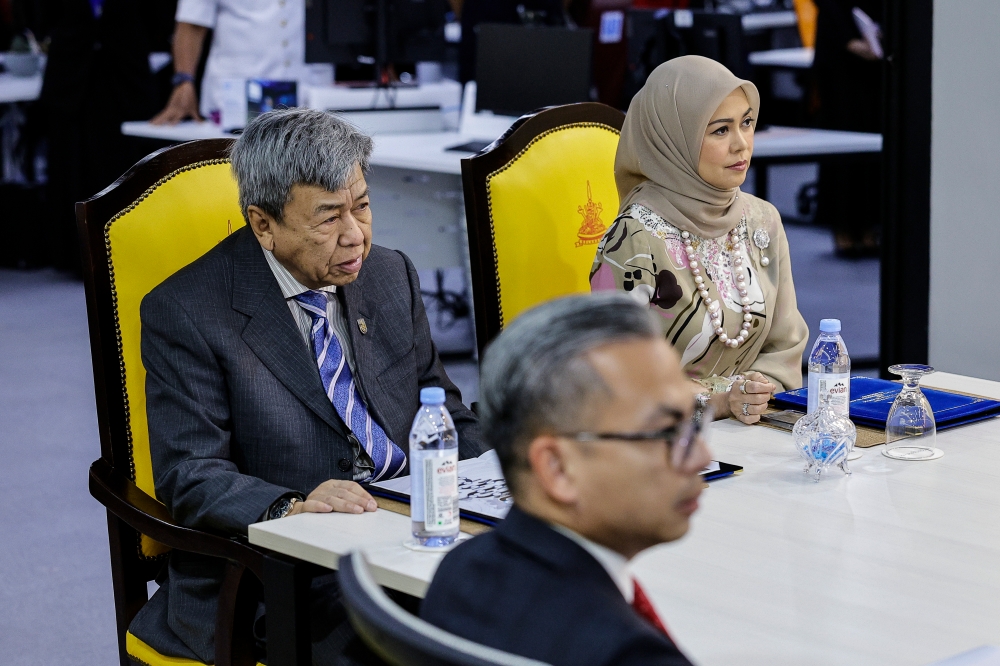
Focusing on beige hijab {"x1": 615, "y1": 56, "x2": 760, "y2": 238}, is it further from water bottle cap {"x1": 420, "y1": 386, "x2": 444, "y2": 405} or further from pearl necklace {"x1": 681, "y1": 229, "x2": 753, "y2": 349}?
water bottle cap {"x1": 420, "y1": 386, "x2": 444, "y2": 405}

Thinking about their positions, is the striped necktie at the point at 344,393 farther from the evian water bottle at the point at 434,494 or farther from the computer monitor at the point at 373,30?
the computer monitor at the point at 373,30

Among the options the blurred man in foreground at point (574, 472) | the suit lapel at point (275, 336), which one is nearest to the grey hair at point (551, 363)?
the blurred man in foreground at point (574, 472)

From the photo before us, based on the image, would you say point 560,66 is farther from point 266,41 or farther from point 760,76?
point 760,76

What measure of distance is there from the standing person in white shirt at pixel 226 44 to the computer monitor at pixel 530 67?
3.20ft

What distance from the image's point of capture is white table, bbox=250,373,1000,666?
1381 millimetres

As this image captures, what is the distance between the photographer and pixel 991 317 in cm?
353

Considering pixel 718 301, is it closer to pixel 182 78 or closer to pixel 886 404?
pixel 886 404

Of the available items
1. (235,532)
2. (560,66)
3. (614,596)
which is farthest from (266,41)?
(614,596)

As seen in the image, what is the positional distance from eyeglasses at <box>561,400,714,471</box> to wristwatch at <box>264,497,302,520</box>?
0.94 metres

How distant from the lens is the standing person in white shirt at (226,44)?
544cm

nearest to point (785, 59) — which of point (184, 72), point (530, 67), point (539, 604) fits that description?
point (530, 67)

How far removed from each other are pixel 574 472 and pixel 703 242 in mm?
1461

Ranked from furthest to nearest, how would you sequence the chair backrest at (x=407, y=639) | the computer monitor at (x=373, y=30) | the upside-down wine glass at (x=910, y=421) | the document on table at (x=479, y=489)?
the computer monitor at (x=373, y=30), the upside-down wine glass at (x=910, y=421), the document on table at (x=479, y=489), the chair backrest at (x=407, y=639)

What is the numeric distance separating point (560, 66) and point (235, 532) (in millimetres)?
3118
